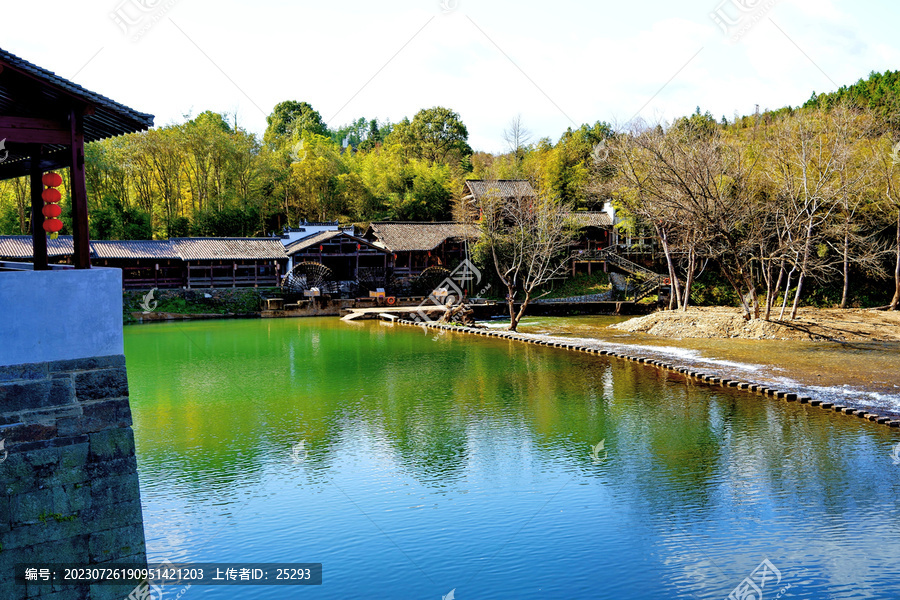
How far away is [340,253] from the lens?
3731 centimetres

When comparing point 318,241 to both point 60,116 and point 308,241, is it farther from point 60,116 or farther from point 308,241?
point 60,116

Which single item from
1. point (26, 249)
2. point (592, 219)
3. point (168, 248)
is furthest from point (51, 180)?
point (592, 219)

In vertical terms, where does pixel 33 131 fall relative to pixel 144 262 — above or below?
below

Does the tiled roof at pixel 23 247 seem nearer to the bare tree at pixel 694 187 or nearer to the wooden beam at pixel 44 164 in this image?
the wooden beam at pixel 44 164

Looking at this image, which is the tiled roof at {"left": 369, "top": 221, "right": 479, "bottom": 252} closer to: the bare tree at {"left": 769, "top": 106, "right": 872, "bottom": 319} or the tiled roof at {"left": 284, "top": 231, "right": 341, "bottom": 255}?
the tiled roof at {"left": 284, "top": 231, "right": 341, "bottom": 255}

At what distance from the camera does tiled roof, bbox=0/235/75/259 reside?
98.0ft

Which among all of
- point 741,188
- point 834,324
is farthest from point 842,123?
point 834,324

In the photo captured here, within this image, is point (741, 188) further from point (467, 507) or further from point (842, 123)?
point (467, 507)

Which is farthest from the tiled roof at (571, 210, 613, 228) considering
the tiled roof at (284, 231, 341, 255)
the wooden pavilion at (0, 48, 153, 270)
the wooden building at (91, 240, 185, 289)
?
the wooden pavilion at (0, 48, 153, 270)

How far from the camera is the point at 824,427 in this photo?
1310cm

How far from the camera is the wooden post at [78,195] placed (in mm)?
6488

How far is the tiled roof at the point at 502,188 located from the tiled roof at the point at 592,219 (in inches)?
123

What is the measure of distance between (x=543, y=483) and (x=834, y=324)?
18490 mm

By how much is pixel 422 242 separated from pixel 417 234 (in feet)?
2.75
